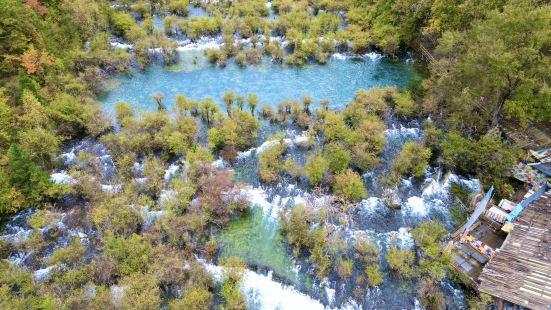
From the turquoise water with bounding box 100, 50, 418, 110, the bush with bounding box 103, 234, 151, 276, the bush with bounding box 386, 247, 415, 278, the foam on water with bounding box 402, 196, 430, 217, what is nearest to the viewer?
the bush with bounding box 103, 234, 151, 276

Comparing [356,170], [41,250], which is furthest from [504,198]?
[41,250]

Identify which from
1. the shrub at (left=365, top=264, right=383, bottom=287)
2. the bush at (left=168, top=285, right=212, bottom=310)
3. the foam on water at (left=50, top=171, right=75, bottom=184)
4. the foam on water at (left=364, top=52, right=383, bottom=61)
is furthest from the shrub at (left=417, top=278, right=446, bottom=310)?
the foam on water at (left=364, top=52, right=383, bottom=61)

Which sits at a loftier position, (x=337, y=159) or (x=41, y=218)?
(x=337, y=159)

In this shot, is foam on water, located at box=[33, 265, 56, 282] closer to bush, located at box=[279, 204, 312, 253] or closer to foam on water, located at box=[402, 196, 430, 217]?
bush, located at box=[279, 204, 312, 253]

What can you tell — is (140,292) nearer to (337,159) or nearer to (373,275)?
(373,275)

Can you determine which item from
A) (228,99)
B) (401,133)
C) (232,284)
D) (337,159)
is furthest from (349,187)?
(228,99)

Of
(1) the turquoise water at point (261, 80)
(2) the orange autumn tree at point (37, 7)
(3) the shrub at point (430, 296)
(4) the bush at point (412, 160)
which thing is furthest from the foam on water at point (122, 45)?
(3) the shrub at point (430, 296)
